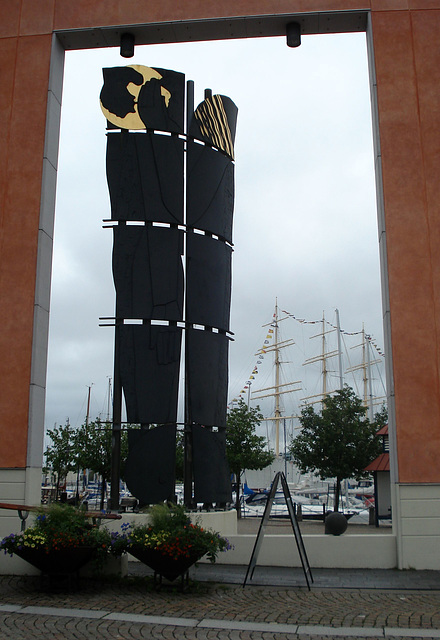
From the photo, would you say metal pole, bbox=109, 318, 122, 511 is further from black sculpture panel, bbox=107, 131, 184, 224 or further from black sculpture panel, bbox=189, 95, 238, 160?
black sculpture panel, bbox=189, 95, 238, 160

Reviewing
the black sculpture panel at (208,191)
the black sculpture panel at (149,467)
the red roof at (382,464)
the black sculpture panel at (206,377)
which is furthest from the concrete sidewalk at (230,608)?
the red roof at (382,464)

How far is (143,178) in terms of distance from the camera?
49.0 ft

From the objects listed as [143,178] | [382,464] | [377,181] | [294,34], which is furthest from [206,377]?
[382,464]

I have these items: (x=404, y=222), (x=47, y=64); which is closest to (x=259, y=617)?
(x=404, y=222)

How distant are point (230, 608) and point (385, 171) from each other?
844 centimetres

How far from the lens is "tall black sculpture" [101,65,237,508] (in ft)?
46.0

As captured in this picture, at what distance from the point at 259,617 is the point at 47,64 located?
448 inches

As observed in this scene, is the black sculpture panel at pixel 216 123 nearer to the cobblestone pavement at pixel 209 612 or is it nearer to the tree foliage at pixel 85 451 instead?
the cobblestone pavement at pixel 209 612

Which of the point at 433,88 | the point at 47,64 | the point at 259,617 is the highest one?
the point at 47,64

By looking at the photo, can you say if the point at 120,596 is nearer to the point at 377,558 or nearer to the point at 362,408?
the point at 377,558

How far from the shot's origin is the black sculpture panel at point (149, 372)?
13.9m

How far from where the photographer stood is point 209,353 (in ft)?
49.8

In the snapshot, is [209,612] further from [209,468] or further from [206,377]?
[206,377]

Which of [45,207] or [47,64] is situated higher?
[47,64]
